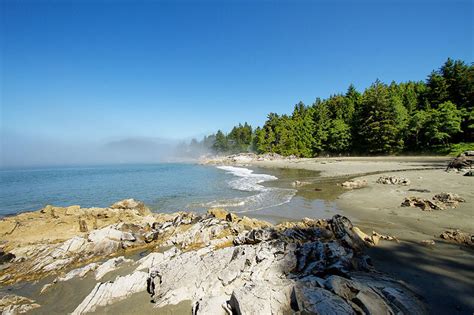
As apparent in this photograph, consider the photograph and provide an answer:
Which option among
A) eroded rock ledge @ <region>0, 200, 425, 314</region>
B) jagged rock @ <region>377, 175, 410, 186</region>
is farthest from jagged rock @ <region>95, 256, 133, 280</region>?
jagged rock @ <region>377, 175, 410, 186</region>

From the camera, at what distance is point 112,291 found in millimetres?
4836

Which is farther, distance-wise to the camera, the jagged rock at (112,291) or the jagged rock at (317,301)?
the jagged rock at (112,291)

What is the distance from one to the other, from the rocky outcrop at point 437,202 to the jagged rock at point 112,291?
11.4m

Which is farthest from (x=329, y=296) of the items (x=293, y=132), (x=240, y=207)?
(x=293, y=132)

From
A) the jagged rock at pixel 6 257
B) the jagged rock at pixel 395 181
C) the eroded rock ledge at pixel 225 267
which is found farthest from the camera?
the jagged rock at pixel 395 181

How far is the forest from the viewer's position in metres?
39.2

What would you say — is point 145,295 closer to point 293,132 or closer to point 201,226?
point 201,226

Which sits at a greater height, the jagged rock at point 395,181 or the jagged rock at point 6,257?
the jagged rock at point 395,181

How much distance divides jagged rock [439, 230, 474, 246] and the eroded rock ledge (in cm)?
227

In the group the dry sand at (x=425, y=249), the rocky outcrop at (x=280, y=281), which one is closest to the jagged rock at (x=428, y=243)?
the dry sand at (x=425, y=249)

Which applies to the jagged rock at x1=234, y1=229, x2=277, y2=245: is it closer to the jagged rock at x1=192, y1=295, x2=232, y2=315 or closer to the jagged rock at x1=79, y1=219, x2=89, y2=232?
the jagged rock at x1=192, y1=295, x2=232, y2=315

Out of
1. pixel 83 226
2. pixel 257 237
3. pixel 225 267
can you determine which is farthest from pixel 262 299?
pixel 83 226

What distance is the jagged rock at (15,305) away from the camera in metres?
4.74

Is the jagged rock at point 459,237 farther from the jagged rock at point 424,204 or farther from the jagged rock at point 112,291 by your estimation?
the jagged rock at point 112,291
